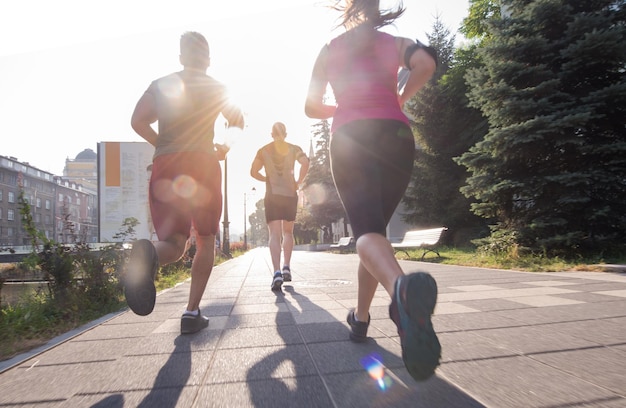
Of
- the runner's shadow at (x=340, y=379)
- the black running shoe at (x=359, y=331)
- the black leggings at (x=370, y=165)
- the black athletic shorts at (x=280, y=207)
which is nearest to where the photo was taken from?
the runner's shadow at (x=340, y=379)

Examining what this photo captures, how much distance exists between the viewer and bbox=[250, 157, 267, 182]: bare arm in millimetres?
4992

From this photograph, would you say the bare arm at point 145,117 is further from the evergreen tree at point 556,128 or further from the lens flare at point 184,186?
the evergreen tree at point 556,128

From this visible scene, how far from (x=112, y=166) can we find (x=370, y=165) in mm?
33625

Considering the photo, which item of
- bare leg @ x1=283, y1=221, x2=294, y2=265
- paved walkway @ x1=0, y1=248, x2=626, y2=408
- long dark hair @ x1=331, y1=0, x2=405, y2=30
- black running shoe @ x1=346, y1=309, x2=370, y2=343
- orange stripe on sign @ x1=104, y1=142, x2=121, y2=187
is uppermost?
orange stripe on sign @ x1=104, y1=142, x2=121, y2=187

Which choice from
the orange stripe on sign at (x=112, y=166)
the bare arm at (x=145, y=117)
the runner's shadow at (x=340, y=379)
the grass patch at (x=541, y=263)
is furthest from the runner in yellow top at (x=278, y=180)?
the orange stripe on sign at (x=112, y=166)

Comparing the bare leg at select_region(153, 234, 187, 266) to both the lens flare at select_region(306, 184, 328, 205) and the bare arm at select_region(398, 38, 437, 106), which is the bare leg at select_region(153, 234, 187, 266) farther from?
the lens flare at select_region(306, 184, 328, 205)

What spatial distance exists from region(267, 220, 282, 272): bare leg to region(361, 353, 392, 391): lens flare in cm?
297

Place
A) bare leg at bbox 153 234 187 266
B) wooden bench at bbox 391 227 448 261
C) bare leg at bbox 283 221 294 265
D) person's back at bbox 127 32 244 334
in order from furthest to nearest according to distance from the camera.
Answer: wooden bench at bbox 391 227 448 261
bare leg at bbox 283 221 294 265
person's back at bbox 127 32 244 334
bare leg at bbox 153 234 187 266

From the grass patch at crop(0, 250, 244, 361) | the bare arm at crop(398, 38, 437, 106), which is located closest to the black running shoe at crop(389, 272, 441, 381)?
the bare arm at crop(398, 38, 437, 106)

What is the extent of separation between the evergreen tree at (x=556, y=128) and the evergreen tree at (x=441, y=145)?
8943 millimetres

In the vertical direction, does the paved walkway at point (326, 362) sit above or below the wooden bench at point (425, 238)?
below

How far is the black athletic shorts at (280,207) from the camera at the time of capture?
4.93 m

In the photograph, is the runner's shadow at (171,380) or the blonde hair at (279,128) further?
the blonde hair at (279,128)

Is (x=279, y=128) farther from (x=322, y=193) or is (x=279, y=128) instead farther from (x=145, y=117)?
(x=322, y=193)
